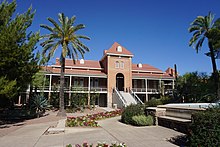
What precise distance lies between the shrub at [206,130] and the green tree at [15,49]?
12153mm

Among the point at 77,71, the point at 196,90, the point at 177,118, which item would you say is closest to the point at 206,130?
the point at 177,118

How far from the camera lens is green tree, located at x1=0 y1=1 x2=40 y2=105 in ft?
43.6

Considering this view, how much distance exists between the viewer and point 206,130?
5.45m

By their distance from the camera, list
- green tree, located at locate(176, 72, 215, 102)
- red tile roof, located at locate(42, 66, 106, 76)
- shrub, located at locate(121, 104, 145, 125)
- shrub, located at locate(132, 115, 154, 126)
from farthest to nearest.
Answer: red tile roof, located at locate(42, 66, 106, 76)
green tree, located at locate(176, 72, 215, 102)
shrub, located at locate(121, 104, 145, 125)
shrub, located at locate(132, 115, 154, 126)

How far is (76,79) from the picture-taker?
33906mm

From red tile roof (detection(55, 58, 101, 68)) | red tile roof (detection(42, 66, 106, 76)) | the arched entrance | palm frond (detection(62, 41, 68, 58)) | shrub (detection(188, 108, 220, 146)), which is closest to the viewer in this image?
shrub (detection(188, 108, 220, 146))

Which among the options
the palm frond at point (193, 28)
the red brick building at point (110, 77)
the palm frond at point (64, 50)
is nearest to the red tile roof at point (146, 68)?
the red brick building at point (110, 77)

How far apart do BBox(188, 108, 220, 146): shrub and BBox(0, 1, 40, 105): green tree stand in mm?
12153

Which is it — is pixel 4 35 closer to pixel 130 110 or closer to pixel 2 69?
pixel 2 69

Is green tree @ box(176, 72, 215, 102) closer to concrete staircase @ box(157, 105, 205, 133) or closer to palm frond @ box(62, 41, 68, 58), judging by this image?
concrete staircase @ box(157, 105, 205, 133)

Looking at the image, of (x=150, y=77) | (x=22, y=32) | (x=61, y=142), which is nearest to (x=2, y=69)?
(x=22, y=32)

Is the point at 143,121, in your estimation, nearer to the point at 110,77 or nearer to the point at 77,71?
the point at 110,77

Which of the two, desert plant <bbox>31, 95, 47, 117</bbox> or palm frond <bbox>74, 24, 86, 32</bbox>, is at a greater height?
palm frond <bbox>74, 24, 86, 32</bbox>

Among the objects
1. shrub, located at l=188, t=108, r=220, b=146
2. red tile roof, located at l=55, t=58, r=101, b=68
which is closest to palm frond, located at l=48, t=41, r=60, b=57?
red tile roof, located at l=55, t=58, r=101, b=68
